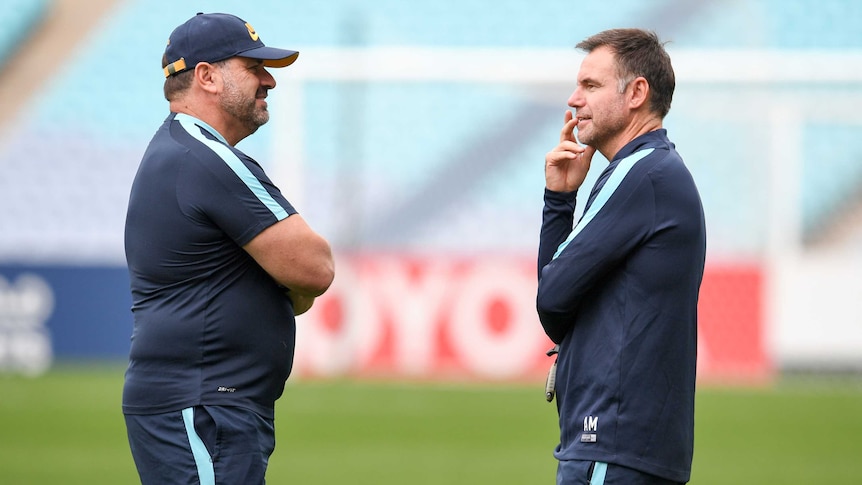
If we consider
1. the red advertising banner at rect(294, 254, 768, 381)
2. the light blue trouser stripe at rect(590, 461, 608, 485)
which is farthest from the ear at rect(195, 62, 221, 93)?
the red advertising banner at rect(294, 254, 768, 381)

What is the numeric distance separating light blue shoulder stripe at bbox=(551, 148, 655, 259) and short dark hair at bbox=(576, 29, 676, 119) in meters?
0.21

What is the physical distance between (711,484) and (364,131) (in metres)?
8.28

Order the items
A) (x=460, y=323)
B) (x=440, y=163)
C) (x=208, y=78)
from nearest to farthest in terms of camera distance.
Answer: (x=208, y=78)
(x=460, y=323)
(x=440, y=163)

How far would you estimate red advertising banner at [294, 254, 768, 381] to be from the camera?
38.3ft

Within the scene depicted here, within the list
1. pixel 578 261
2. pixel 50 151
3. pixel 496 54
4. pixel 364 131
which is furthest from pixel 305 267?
pixel 50 151

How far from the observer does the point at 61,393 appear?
1062 centimetres

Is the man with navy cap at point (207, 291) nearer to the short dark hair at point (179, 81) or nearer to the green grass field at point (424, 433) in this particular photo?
the short dark hair at point (179, 81)

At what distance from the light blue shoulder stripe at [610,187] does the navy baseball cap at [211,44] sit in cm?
106

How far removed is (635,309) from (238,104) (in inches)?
52.8

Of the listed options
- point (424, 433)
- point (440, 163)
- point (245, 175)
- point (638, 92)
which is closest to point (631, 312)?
point (638, 92)

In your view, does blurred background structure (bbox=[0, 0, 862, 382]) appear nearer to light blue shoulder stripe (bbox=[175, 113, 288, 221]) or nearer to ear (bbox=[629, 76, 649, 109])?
ear (bbox=[629, 76, 649, 109])

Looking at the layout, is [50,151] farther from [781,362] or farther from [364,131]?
[781,362]

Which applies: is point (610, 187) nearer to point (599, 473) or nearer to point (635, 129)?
point (635, 129)

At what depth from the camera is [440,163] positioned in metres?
15.4
